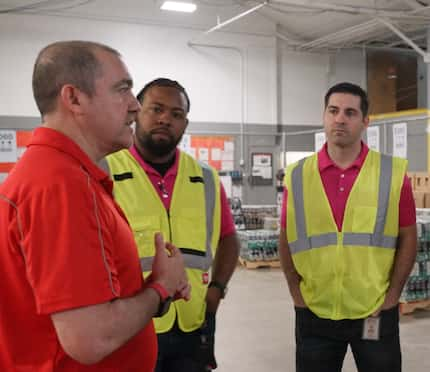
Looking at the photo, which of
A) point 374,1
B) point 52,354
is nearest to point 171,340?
point 52,354

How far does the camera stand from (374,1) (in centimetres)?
933

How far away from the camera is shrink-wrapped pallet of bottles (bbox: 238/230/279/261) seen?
858 centimetres

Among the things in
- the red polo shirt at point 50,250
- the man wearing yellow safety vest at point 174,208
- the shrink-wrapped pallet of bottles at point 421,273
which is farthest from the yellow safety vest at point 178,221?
the shrink-wrapped pallet of bottles at point 421,273

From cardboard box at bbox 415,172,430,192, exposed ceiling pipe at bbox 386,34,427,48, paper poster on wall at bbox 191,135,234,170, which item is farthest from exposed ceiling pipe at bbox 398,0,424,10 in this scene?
paper poster on wall at bbox 191,135,234,170

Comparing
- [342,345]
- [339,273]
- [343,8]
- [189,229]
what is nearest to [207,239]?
[189,229]

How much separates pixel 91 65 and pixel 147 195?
3.05ft

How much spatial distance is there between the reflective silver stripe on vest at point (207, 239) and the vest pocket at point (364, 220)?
0.68 meters

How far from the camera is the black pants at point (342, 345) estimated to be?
7.63 feet

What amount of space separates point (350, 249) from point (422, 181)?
6374 millimetres

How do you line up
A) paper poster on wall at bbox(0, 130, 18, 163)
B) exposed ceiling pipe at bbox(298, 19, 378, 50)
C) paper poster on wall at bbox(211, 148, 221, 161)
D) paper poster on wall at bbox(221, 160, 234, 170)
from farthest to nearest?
paper poster on wall at bbox(221, 160, 234, 170) → paper poster on wall at bbox(211, 148, 221, 161) → exposed ceiling pipe at bbox(298, 19, 378, 50) → paper poster on wall at bbox(0, 130, 18, 163)

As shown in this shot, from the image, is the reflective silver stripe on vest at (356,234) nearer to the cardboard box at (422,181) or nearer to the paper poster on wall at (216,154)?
the cardboard box at (422,181)

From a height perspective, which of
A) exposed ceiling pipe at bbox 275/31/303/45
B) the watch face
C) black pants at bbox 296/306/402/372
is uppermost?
exposed ceiling pipe at bbox 275/31/303/45

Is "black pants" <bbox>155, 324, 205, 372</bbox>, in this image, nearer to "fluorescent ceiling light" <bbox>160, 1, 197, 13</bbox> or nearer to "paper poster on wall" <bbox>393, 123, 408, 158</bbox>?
"paper poster on wall" <bbox>393, 123, 408, 158</bbox>

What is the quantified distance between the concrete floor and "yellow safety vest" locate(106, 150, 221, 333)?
2371 millimetres
